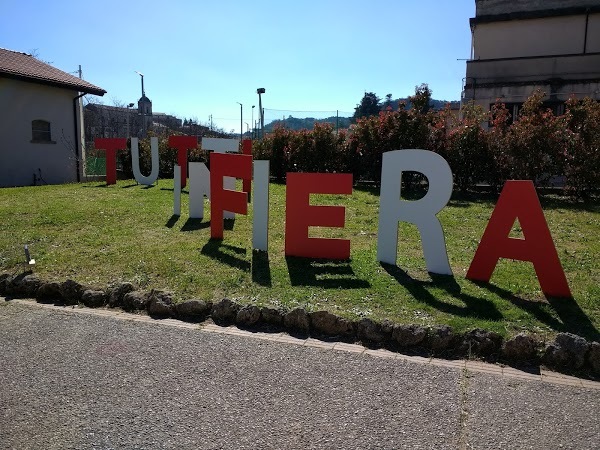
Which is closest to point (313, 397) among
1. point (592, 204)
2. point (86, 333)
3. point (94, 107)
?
point (86, 333)

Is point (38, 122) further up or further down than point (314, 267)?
further up

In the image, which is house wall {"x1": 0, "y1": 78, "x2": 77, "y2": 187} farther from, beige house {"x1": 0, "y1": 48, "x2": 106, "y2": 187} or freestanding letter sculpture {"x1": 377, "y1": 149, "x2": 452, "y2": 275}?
freestanding letter sculpture {"x1": 377, "y1": 149, "x2": 452, "y2": 275}

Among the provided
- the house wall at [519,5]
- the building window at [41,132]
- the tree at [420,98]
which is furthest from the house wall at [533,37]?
the building window at [41,132]

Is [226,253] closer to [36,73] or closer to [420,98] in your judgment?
[420,98]

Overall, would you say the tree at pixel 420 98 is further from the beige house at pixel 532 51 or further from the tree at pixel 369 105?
the tree at pixel 369 105

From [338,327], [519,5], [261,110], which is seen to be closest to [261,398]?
[338,327]

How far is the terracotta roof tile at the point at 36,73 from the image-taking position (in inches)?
757

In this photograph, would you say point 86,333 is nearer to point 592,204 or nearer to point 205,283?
point 205,283

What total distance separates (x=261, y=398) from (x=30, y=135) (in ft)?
67.3

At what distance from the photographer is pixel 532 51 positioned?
26.8 m

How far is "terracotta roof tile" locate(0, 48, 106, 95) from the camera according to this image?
1923 cm

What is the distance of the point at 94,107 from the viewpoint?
4653cm

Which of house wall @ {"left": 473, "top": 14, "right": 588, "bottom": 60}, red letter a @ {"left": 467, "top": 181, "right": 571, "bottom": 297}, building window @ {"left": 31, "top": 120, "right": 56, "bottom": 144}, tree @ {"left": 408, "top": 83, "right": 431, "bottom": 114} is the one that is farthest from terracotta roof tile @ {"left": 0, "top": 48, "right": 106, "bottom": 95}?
house wall @ {"left": 473, "top": 14, "right": 588, "bottom": 60}

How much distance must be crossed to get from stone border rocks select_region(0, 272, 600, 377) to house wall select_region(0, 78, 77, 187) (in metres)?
15.8
